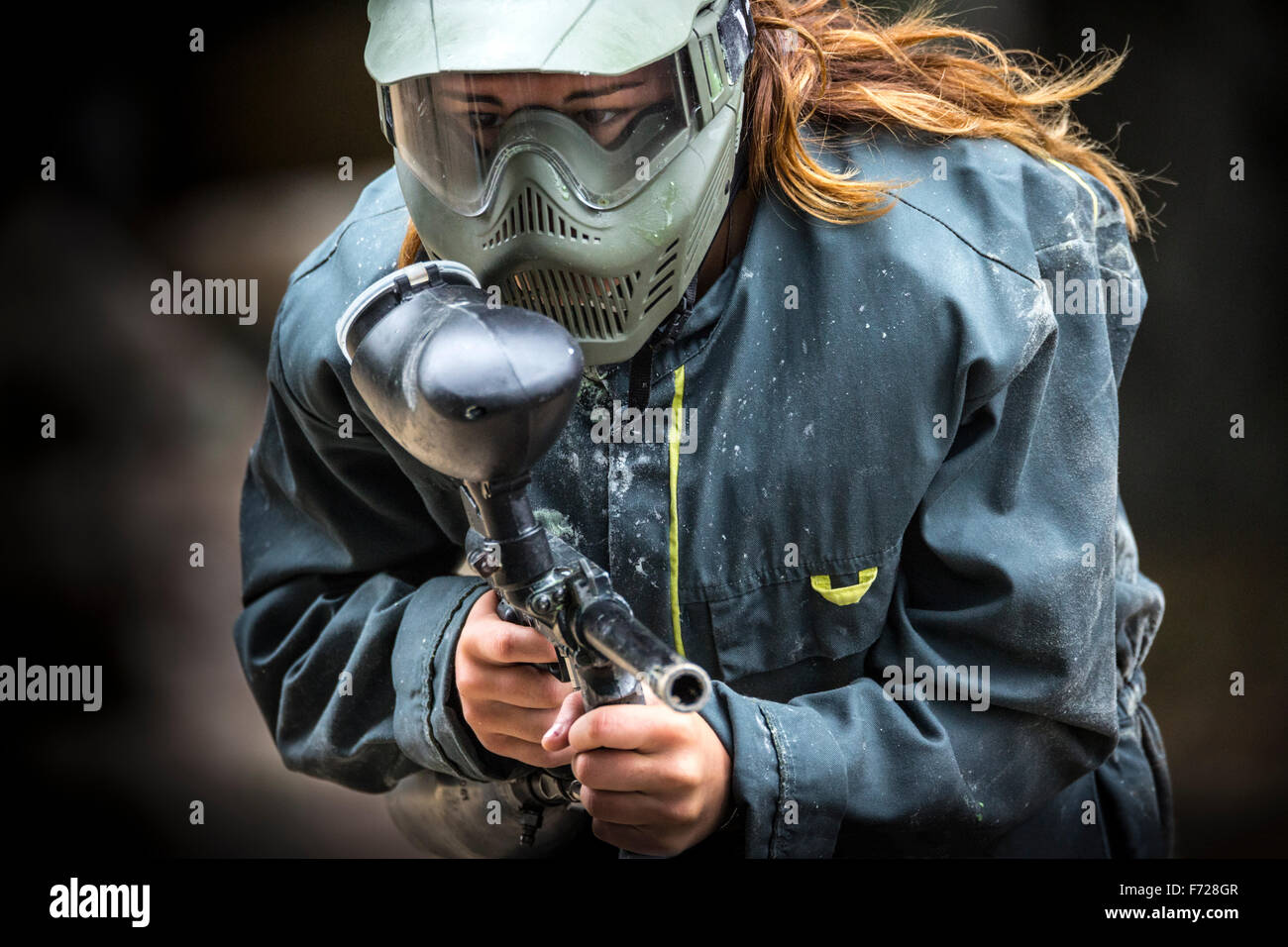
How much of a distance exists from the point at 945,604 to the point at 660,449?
0.41 meters

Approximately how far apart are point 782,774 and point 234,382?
10.1 ft

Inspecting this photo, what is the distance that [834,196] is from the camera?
163 centimetres

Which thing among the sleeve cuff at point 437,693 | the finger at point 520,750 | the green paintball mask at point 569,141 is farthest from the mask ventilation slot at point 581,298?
the finger at point 520,750

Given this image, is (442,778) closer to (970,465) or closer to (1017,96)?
(970,465)

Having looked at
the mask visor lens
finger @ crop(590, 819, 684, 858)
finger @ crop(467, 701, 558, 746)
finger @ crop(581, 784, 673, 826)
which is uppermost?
the mask visor lens

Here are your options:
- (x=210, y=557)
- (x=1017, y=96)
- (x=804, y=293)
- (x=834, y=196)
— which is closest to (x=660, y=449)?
(x=804, y=293)

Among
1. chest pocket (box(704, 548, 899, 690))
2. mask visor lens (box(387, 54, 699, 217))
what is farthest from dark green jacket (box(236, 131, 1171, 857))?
mask visor lens (box(387, 54, 699, 217))

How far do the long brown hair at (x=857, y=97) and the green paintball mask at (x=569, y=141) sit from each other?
0.12m

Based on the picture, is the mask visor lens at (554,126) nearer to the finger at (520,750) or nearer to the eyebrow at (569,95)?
the eyebrow at (569,95)

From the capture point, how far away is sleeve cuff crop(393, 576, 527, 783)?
164 centimetres

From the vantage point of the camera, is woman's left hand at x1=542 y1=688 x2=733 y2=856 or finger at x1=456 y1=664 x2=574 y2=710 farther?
finger at x1=456 y1=664 x2=574 y2=710

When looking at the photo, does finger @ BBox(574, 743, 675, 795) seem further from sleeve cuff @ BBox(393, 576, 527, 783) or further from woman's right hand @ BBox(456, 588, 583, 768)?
sleeve cuff @ BBox(393, 576, 527, 783)

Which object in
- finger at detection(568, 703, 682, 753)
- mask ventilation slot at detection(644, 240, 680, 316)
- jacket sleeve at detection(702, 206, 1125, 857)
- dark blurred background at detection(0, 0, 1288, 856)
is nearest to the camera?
finger at detection(568, 703, 682, 753)

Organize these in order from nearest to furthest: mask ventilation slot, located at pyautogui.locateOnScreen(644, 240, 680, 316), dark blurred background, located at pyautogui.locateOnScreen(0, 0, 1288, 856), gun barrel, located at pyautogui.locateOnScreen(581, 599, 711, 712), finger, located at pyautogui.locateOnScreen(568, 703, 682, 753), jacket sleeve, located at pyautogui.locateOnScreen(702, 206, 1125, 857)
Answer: gun barrel, located at pyautogui.locateOnScreen(581, 599, 711, 712)
finger, located at pyautogui.locateOnScreen(568, 703, 682, 753)
mask ventilation slot, located at pyautogui.locateOnScreen(644, 240, 680, 316)
jacket sleeve, located at pyautogui.locateOnScreen(702, 206, 1125, 857)
dark blurred background, located at pyautogui.locateOnScreen(0, 0, 1288, 856)
